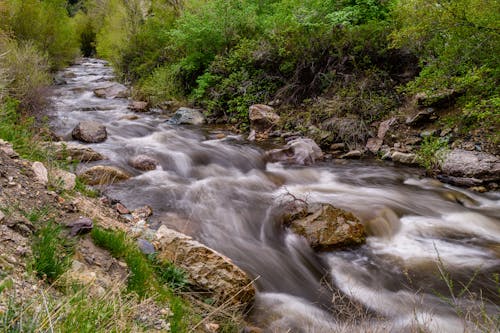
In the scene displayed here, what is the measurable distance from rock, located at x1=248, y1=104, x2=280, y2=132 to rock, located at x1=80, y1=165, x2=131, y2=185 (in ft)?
16.6

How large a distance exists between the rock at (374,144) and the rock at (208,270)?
6279 millimetres

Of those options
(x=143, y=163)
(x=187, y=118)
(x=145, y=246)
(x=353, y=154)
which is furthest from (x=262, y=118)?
(x=145, y=246)

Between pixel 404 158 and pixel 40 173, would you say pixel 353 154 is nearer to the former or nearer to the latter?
pixel 404 158

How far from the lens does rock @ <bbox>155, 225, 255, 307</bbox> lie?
386 cm

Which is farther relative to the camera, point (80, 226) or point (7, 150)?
point (7, 150)

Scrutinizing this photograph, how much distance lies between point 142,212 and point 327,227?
2990 mm

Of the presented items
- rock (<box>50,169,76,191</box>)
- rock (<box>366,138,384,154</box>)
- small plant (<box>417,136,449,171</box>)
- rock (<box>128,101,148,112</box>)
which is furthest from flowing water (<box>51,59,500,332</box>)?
rock (<box>128,101,148,112</box>)

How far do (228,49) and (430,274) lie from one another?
11481 mm

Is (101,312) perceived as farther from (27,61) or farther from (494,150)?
(27,61)

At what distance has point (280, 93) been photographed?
11969mm

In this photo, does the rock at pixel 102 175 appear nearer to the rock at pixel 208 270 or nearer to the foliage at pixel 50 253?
the rock at pixel 208 270

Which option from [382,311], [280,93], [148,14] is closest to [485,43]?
[382,311]

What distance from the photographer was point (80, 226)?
3.42 metres

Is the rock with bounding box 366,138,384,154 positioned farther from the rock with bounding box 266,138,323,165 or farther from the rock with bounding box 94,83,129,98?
the rock with bounding box 94,83,129,98
